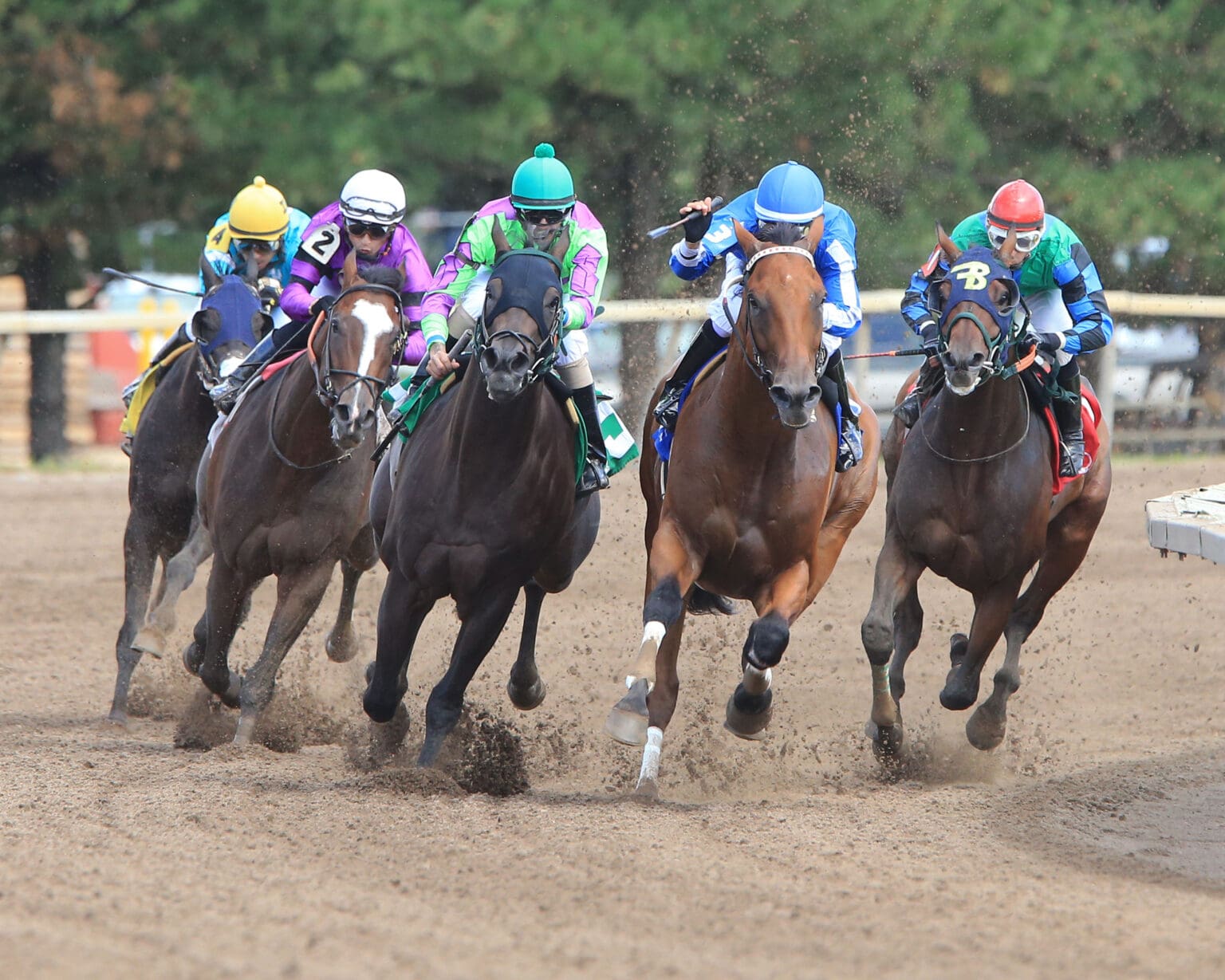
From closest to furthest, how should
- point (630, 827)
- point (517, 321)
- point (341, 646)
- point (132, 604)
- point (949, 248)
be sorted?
point (630, 827) → point (517, 321) → point (949, 248) → point (132, 604) → point (341, 646)

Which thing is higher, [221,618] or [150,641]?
[221,618]

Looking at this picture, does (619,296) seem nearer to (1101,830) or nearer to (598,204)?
(598,204)

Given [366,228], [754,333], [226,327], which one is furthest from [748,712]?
[226,327]

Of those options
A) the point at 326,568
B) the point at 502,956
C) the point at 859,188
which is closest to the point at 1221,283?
the point at 859,188

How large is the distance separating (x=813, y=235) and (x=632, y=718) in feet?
5.91

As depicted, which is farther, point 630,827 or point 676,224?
point 676,224

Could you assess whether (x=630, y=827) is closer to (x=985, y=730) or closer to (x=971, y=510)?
(x=971, y=510)

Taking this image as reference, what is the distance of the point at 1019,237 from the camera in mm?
7016

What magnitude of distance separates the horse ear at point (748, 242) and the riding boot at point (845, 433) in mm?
752

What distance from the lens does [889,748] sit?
7.13 metres

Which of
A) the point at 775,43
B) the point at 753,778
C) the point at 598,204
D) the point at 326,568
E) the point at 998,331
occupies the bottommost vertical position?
the point at 753,778

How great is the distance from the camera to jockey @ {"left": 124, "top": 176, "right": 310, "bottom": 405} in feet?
27.2

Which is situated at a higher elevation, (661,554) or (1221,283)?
(1221,283)

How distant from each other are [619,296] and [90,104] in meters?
5.28
